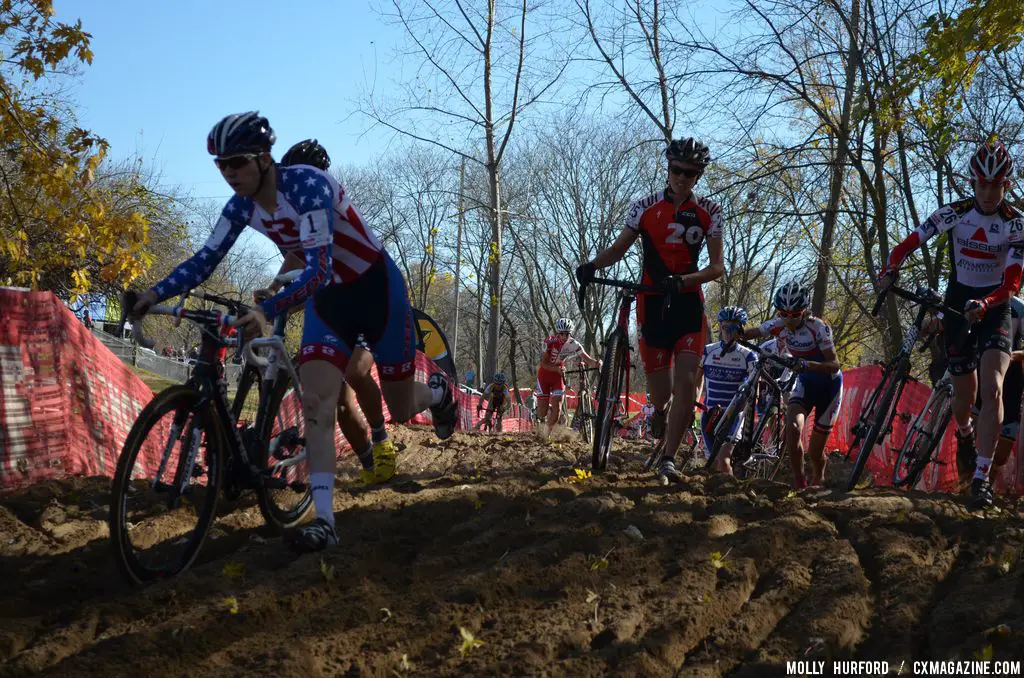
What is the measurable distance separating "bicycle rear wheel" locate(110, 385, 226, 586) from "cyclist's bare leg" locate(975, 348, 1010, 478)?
200 inches

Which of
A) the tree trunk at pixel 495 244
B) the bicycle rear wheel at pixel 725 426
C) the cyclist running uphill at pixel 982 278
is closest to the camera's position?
the cyclist running uphill at pixel 982 278

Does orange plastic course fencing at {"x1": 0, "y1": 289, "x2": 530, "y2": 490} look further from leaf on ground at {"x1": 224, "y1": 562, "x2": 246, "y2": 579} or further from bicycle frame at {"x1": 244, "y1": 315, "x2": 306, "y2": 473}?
leaf on ground at {"x1": 224, "y1": 562, "x2": 246, "y2": 579}

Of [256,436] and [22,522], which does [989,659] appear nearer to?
[256,436]

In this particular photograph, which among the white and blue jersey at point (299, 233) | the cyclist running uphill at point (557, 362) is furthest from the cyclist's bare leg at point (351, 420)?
the cyclist running uphill at point (557, 362)

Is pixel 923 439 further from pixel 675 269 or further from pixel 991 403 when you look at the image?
pixel 675 269

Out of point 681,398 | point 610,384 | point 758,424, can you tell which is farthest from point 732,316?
point 610,384

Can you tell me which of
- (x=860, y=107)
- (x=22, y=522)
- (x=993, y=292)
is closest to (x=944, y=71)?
(x=860, y=107)

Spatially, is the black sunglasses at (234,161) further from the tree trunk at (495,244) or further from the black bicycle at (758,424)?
the tree trunk at (495,244)

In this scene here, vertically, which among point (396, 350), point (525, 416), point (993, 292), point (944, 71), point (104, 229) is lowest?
point (525, 416)

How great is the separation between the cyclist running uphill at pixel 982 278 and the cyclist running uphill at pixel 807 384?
1798 millimetres

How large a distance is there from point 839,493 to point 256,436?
152 inches

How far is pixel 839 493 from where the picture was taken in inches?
251

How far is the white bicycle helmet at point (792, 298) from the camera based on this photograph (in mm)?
9094

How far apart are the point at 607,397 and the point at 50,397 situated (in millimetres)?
3990
